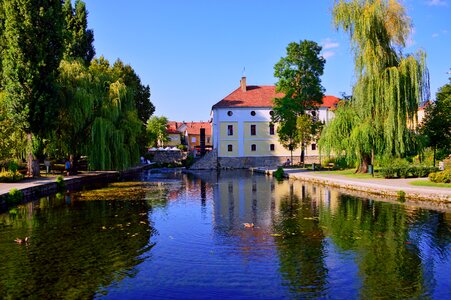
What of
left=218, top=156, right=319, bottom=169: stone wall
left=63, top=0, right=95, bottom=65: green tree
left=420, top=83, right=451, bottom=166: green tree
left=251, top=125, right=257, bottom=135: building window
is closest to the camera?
left=420, top=83, right=451, bottom=166: green tree

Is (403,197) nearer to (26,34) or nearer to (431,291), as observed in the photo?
(431,291)

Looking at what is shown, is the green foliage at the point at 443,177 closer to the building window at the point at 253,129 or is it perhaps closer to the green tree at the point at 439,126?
the green tree at the point at 439,126

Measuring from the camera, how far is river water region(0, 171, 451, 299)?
25.6 feet

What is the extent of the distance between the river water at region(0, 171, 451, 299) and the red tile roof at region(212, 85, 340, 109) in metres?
39.7

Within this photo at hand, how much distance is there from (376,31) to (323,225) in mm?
18446

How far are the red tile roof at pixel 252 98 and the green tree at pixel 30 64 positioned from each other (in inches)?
1240

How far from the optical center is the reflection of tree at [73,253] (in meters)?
7.98

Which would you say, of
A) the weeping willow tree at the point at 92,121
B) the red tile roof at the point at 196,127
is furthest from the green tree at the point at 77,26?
the red tile roof at the point at 196,127

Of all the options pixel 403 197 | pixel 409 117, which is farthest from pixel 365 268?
pixel 409 117

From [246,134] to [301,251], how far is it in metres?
47.1

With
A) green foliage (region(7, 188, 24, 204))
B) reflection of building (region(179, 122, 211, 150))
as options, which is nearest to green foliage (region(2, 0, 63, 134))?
green foliage (region(7, 188, 24, 204))

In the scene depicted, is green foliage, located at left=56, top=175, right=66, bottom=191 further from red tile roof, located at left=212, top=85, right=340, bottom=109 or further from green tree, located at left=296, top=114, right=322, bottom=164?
red tile roof, located at left=212, top=85, right=340, bottom=109

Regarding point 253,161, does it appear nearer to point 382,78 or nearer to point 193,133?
point 382,78

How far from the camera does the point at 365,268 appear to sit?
8.92m
